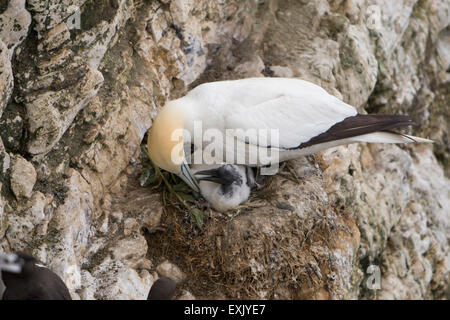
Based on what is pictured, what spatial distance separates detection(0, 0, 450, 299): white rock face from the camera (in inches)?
148

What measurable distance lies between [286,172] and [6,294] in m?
2.63

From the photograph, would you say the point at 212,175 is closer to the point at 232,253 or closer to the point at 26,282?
the point at 232,253

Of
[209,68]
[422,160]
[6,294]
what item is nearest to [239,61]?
[209,68]

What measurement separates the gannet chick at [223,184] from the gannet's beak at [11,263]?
1857 millimetres

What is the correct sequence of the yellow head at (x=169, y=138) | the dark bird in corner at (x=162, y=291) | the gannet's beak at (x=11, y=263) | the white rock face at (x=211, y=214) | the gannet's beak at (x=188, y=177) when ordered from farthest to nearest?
1. the gannet's beak at (x=188, y=177)
2. the yellow head at (x=169, y=138)
3. the white rock face at (x=211, y=214)
4. the dark bird in corner at (x=162, y=291)
5. the gannet's beak at (x=11, y=263)

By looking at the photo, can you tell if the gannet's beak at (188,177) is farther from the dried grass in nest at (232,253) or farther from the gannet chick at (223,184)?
the dried grass in nest at (232,253)

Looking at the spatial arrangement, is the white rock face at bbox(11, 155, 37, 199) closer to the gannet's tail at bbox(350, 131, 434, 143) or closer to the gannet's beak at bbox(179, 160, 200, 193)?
the gannet's beak at bbox(179, 160, 200, 193)

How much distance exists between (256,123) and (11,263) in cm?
210

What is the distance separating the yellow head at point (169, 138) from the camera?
171 inches

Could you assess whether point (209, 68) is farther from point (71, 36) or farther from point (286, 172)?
point (71, 36)

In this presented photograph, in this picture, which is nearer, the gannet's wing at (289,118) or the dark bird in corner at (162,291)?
the dark bird in corner at (162,291)

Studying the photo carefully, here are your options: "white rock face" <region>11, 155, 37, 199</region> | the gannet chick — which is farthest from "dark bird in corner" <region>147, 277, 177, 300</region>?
the gannet chick

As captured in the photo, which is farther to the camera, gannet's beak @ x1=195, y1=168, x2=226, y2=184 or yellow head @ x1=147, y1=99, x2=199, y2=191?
gannet's beak @ x1=195, y1=168, x2=226, y2=184

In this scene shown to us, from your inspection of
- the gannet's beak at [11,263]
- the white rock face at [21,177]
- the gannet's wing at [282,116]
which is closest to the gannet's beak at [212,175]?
the gannet's wing at [282,116]
